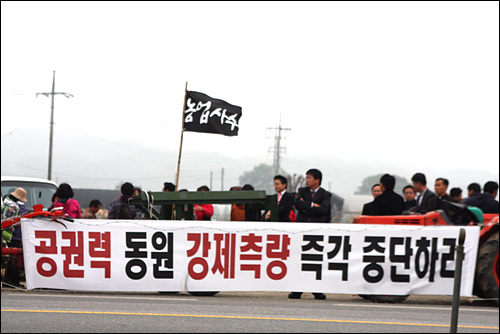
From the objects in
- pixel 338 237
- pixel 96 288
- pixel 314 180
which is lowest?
pixel 96 288

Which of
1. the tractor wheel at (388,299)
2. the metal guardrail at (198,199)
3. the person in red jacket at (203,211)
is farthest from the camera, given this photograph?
the person in red jacket at (203,211)

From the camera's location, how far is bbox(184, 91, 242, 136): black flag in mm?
13625

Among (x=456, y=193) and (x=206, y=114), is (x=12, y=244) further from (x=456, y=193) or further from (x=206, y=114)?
(x=456, y=193)

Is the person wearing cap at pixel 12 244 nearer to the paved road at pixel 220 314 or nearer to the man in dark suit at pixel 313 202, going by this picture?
the paved road at pixel 220 314

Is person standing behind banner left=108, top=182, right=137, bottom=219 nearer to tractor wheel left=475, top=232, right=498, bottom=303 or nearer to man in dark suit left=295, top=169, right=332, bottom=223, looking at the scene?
man in dark suit left=295, top=169, right=332, bottom=223

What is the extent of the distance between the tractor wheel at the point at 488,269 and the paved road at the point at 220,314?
26 cm

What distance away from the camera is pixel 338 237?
11.0 m

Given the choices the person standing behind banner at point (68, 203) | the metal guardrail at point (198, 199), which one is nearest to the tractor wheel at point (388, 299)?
the metal guardrail at point (198, 199)

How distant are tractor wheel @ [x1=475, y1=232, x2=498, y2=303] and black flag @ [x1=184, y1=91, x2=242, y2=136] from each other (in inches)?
213

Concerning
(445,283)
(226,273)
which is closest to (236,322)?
(226,273)

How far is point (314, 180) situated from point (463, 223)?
246 centimetres

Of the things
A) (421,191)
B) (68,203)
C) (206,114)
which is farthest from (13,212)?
(421,191)

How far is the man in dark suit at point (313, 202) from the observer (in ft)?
37.6

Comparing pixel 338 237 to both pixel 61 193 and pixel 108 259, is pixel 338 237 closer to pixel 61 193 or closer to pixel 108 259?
pixel 108 259
